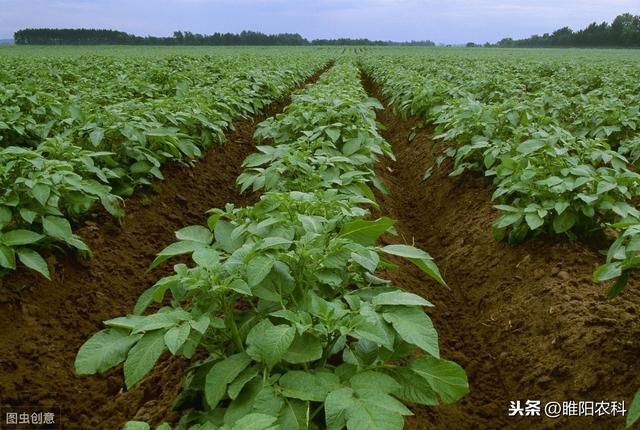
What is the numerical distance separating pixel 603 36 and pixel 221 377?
79.9m

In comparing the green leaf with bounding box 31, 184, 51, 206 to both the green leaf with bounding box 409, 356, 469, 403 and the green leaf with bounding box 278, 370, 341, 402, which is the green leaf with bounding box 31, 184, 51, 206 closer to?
the green leaf with bounding box 278, 370, 341, 402

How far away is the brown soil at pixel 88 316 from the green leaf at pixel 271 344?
1.99 feet

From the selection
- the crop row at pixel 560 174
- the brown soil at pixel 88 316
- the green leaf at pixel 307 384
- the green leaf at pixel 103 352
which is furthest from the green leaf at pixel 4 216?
the crop row at pixel 560 174

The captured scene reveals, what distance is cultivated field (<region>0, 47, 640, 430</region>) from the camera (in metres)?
1.56

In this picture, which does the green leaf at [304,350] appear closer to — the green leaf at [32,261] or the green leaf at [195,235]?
the green leaf at [195,235]

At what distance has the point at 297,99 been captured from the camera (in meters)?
5.87

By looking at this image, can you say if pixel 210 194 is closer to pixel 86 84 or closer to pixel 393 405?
pixel 393 405

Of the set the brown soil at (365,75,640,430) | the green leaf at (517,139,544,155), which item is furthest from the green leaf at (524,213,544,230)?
the green leaf at (517,139,544,155)

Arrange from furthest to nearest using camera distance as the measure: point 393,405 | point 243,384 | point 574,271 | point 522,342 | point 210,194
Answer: point 210,194
point 574,271
point 522,342
point 243,384
point 393,405

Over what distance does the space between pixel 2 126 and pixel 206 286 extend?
3601mm

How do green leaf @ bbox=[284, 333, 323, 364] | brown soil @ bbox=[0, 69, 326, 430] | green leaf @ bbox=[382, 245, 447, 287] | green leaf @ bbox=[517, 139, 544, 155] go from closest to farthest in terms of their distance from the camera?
1. green leaf @ bbox=[284, 333, 323, 364]
2. green leaf @ bbox=[382, 245, 447, 287]
3. brown soil @ bbox=[0, 69, 326, 430]
4. green leaf @ bbox=[517, 139, 544, 155]

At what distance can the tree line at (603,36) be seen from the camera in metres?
64.2

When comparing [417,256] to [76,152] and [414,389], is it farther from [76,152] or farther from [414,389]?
[76,152]

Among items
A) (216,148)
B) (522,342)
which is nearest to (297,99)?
(216,148)
